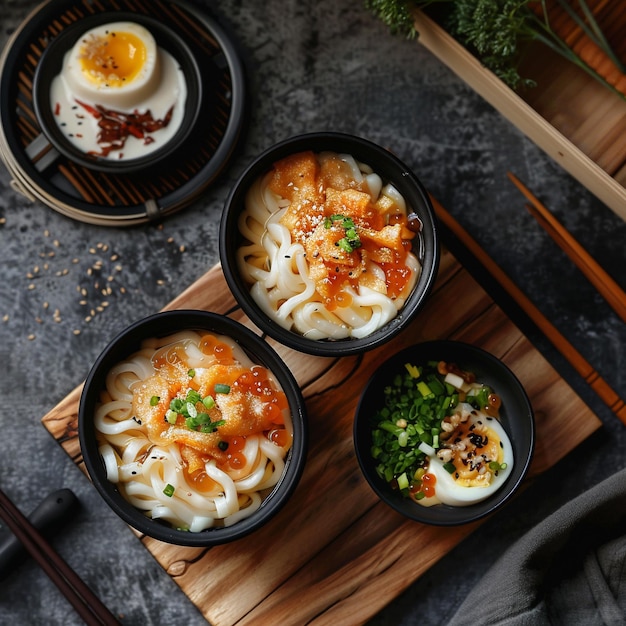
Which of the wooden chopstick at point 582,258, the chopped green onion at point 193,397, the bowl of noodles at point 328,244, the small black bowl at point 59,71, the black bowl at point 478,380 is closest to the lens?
the chopped green onion at point 193,397

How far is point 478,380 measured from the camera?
304 cm

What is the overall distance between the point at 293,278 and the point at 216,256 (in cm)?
70

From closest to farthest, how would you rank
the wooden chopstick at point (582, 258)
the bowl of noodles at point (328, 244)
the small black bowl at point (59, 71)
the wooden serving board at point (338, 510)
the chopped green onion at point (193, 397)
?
1. the chopped green onion at point (193, 397)
2. the bowl of noodles at point (328, 244)
3. the wooden serving board at point (338, 510)
4. the small black bowl at point (59, 71)
5. the wooden chopstick at point (582, 258)

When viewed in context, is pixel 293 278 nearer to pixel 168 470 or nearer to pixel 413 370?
pixel 413 370

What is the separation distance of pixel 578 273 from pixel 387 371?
43.9 inches

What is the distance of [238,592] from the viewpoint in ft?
9.66

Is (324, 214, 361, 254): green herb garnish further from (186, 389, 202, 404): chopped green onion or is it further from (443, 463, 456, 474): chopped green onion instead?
(443, 463, 456, 474): chopped green onion

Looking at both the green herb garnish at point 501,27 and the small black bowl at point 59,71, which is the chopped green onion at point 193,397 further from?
the green herb garnish at point 501,27

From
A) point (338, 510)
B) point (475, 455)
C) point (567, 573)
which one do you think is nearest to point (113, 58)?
point (338, 510)

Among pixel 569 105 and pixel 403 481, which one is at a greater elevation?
pixel 569 105

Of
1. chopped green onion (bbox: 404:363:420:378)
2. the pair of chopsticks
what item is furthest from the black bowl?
the pair of chopsticks

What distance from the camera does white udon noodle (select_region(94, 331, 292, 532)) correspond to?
2674 millimetres

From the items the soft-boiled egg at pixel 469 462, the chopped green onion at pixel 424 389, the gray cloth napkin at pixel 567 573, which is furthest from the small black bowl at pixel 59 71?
the gray cloth napkin at pixel 567 573

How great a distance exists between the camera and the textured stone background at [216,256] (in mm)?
3336
